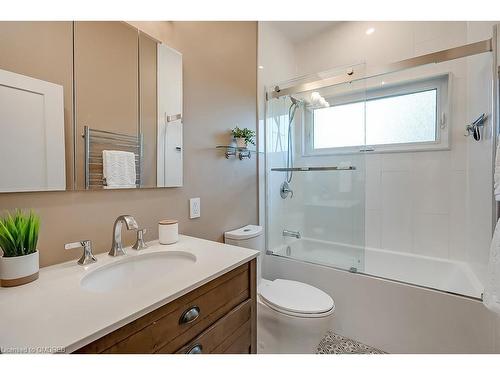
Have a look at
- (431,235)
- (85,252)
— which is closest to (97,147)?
(85,252)

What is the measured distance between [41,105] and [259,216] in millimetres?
1480

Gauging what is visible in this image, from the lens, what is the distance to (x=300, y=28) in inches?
85.3

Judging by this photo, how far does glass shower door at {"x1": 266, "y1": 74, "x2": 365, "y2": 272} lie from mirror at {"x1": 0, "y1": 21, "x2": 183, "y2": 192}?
1.05 m

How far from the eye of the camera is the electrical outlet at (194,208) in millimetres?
1324

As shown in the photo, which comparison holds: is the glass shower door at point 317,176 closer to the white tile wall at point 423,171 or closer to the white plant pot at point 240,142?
the white tile wall at point 423,171

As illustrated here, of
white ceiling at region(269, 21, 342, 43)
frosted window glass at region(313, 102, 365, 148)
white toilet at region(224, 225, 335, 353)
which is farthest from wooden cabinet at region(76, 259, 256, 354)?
white ceiling at region(269, 21, 342, 43)

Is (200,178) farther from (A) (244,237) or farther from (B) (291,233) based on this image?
(B) (291,233)

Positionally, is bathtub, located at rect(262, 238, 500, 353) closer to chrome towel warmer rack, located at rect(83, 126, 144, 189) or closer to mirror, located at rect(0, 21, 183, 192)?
mirror, located at rect(0, 21, 183, 192)

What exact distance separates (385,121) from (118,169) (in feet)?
6.98

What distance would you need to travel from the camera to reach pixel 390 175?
1980 mm

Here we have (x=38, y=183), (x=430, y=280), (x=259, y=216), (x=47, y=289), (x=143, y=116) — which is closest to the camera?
(x=47, y=289)

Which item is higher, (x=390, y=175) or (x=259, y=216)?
(x=390, y=175)
